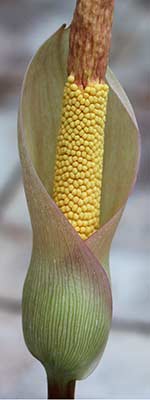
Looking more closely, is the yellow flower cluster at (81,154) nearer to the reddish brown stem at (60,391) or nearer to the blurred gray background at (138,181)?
the reddish brown stem at (60,391)

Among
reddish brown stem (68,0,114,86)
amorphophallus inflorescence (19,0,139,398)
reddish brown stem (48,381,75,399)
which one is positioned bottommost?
reddish brown stem (48,381,75,399)

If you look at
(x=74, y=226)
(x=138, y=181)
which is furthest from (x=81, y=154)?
(x=138, y=181)

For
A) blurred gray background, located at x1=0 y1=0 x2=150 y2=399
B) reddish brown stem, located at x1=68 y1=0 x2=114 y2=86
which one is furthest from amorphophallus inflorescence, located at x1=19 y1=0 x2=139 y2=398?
blurred gray background, located at x1=0 y1=0 x2=150 y2=399

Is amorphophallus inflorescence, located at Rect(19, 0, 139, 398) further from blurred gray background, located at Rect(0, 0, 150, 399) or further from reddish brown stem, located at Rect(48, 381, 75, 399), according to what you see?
blurred gray background, located at Rect(0, 0, 150, 399)

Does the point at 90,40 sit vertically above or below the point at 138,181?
above

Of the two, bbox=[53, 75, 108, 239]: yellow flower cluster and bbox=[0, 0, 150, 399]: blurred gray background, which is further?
bbox=[0, 0, 150, 399]: blurred gray background

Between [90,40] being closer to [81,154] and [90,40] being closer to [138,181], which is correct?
[81,154]

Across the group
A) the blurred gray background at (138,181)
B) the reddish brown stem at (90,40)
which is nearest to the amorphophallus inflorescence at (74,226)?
the reddish brown stem at (90,40)
